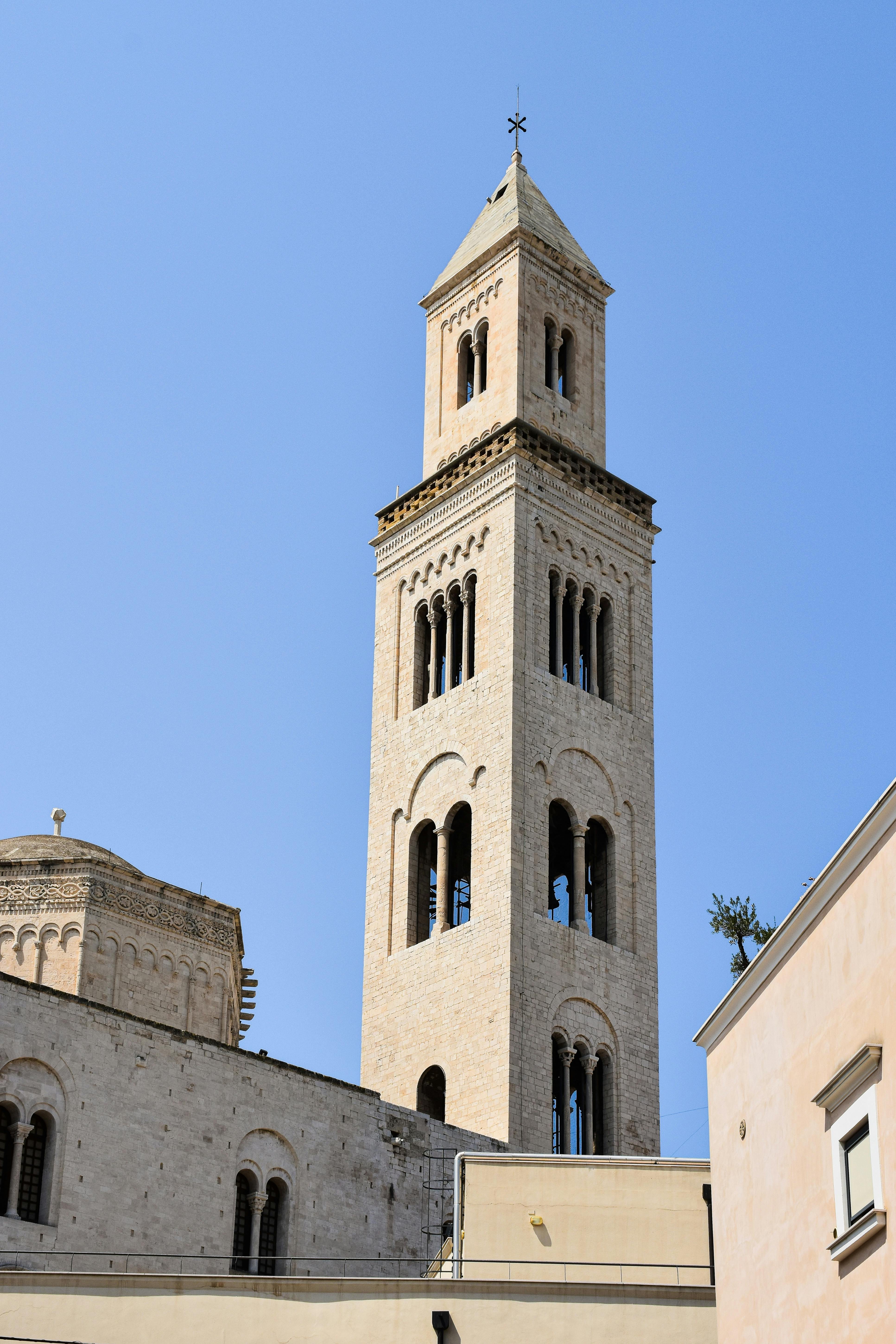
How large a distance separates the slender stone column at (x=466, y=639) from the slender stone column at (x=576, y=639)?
2.37 metres

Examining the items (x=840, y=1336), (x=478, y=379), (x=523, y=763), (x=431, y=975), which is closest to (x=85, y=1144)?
(x=431, y=975)

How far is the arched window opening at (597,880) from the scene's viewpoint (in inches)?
1599

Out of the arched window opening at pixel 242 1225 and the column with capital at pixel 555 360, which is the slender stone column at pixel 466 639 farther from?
the arched window opening at pixel 242 1225

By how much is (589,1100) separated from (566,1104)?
23.2 inches

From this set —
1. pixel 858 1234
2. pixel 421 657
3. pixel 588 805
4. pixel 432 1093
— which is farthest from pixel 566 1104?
pixel 858 1234

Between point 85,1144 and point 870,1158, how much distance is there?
55.7 ft

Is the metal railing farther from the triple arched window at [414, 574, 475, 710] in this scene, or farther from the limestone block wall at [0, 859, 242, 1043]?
the triple arched window at [414, 574, 475, 710]

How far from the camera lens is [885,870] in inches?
632

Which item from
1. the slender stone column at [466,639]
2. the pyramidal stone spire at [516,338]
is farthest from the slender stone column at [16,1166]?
the pyramidal stone spire at [516,338]

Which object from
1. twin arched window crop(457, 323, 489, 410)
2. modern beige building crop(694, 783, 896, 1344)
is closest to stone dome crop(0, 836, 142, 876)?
twin arched window crop(457, 323, 489, 410)

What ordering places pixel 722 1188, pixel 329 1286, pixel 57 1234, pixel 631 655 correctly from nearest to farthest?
pixel 722 1188 → pixel 329 1286 → pixel 57 1234 → pixel 631 655

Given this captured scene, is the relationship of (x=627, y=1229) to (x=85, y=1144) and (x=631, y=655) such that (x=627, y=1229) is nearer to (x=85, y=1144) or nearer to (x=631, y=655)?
(x=85, y=1144)

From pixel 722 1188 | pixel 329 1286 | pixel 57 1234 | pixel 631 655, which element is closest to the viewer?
pixel 722 1188

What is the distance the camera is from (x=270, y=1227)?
1256 inches
